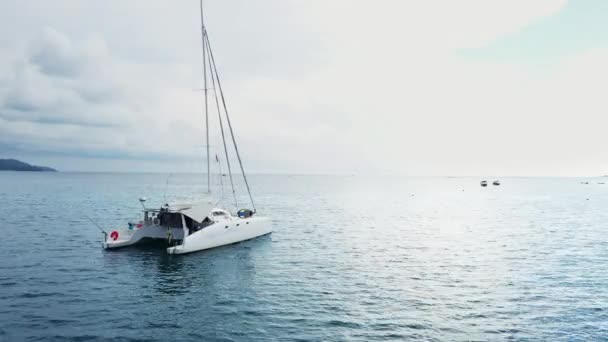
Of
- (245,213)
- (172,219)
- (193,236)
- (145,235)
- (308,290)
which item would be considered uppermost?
(172,219)

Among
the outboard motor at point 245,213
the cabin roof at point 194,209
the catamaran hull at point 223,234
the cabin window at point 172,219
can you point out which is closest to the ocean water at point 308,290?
the catamaran hull at point 223,234

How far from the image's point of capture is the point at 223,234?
3456 centimetres

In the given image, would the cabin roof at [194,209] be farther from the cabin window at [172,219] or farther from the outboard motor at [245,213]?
the outboard motor at [245,213]

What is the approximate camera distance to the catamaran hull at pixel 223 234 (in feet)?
A: 102

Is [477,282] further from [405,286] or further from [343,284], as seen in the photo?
[343,284]

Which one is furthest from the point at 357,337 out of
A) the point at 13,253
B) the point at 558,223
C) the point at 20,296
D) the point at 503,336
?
the point at 558,223

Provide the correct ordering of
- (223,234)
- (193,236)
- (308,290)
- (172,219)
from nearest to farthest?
(308,290) < (193,236) < (172,219) < (223,234)

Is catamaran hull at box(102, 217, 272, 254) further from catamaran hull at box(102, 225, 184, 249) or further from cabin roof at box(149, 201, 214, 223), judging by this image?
cabin roof at box(149, 201, 214, 223)

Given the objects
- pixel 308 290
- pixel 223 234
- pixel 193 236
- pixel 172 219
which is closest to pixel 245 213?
pixel 223 234

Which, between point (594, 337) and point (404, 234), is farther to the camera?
point (404, 234)

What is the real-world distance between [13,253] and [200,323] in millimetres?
22030

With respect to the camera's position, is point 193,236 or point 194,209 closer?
point 193,236

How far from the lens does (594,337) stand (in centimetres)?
1658

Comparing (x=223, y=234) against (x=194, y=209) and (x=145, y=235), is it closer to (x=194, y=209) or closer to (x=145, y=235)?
(x=194, y=209)
